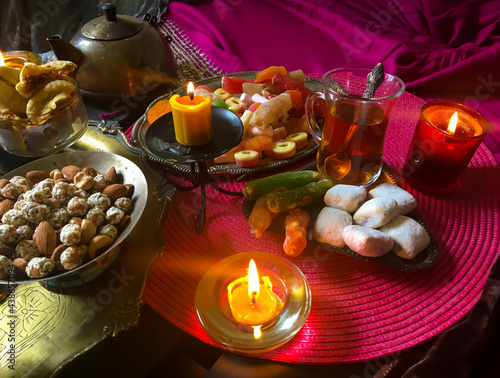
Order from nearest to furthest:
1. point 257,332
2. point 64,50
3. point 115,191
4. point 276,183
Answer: point 257,332
point 115,191
point 276,183
point 64,50

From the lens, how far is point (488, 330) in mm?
515

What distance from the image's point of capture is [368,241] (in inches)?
23.0

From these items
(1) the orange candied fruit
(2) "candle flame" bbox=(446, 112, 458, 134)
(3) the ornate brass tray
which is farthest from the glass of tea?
(3) the ornate brass tray

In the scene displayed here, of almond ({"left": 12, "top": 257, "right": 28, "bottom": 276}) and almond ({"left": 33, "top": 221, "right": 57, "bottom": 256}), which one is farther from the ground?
almond ({"left": 33, "top": 221, "right": 57, "bottom": 256})

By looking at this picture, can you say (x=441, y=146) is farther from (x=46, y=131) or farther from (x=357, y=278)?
(x=46, y=131)

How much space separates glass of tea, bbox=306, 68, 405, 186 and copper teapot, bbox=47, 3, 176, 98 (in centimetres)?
50

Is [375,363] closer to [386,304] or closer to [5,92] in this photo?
[386,304]

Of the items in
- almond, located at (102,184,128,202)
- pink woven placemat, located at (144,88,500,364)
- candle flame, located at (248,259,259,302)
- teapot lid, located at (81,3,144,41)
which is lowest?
pink woven placemat, located at (144,88,500,364)

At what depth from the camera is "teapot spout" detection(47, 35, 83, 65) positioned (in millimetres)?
918

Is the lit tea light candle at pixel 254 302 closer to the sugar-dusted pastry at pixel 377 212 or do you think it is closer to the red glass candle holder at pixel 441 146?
the sugar-dusted pastry at pixel 377 212

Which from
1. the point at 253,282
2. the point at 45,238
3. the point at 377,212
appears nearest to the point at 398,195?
the point at 377,212

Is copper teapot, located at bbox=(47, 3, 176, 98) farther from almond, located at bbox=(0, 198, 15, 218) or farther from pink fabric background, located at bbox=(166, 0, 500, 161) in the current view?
almond, located at bbox=(0, 198, 15, 218)

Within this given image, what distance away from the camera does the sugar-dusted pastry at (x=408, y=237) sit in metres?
0.59

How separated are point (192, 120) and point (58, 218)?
0.86ft
